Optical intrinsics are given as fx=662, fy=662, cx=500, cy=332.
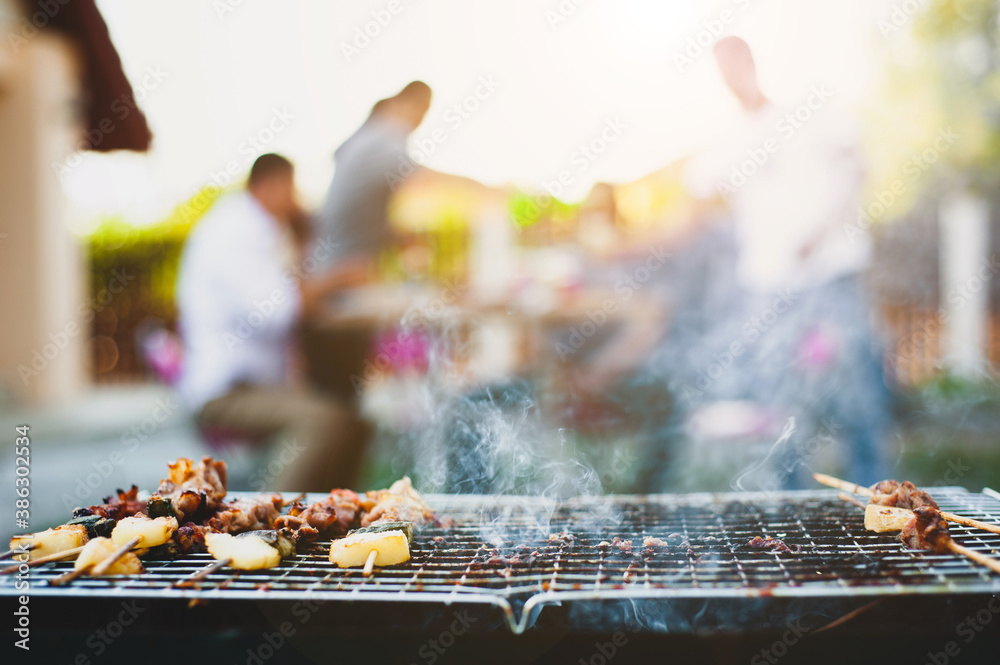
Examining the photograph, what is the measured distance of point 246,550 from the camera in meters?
2.34

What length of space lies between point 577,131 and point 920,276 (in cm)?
846

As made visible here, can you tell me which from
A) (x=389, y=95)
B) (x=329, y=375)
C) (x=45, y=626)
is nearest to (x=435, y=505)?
(x=45, y=626)

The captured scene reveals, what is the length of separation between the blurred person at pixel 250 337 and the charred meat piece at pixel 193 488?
1.74 meters

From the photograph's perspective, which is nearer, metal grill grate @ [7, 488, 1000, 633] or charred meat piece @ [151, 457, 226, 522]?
metal grill grate @ [7, 488, 1000, 633]

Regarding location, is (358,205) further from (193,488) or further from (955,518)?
(955,518)

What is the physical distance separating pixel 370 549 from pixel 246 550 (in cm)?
43

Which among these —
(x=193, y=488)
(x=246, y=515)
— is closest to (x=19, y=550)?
(x=193, y=488)

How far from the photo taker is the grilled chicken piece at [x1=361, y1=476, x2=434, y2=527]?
286 centimetres

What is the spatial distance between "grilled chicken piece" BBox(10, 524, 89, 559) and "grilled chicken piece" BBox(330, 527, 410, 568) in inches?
38.0

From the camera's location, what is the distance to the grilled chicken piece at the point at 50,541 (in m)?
2.38

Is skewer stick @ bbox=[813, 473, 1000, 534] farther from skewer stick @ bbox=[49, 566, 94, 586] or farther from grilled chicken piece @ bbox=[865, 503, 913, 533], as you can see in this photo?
skewer stick @ bbox=[49, 566, 94, 586]

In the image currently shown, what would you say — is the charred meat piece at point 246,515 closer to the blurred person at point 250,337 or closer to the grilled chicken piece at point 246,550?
the grilled chicken piece at point 246,550

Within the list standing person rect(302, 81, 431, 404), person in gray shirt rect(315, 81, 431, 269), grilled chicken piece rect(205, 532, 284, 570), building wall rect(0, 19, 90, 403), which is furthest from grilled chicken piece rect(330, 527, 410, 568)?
building wall rect(0, 19, 90, 403)

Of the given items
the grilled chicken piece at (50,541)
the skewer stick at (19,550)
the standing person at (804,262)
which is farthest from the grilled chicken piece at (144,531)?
the standing person at (804,262)
